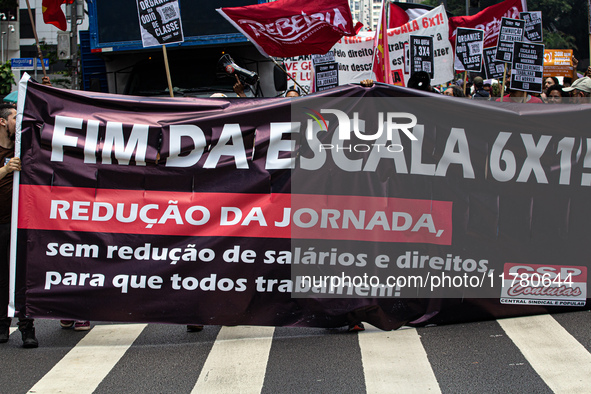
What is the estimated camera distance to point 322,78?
12398 mm

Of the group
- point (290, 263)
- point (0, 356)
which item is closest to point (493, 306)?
point (290, 263)

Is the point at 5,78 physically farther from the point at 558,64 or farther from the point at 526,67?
the point at 526,67

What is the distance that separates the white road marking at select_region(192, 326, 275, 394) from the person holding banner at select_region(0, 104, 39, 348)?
162 centimetres

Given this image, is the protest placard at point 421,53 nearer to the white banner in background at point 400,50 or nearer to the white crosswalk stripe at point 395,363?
the white banner in background at point 400,50

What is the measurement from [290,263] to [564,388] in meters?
2.33

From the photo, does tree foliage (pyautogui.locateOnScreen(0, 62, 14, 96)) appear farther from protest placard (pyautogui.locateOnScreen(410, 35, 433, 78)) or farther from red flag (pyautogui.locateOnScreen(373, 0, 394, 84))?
red flag (pyautogui.locateOnScreen(373, 0, 394, 84))

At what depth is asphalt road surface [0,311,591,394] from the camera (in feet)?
16.3

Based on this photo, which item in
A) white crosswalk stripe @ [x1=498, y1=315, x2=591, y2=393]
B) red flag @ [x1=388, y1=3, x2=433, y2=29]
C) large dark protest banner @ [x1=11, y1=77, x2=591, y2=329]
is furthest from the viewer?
red flag @ [x1=388, y1=3, x2=433, y2=29]

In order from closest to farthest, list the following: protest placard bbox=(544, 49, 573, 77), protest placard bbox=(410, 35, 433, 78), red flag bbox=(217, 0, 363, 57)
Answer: red flag bbox=(217, 0, 363, 57), protest placard bbox=(410, 35, 433, 78), protest placard bbox=(544, 49, 573, 77)

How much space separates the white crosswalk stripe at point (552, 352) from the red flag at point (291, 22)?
4.44 metres

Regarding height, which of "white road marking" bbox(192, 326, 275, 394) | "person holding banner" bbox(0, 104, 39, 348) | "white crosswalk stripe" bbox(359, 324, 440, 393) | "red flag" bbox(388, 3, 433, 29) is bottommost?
"white road marking" bbox(192, 326, 275, 394)

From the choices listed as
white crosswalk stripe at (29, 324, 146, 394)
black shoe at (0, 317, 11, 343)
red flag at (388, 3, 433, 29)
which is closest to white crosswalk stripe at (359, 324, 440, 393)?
white crosswalk stripe at (29, 324, 146, 394)

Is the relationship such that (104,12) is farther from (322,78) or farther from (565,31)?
(565,31)

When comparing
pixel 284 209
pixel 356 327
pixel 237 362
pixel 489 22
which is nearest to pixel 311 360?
pixel 237 362
